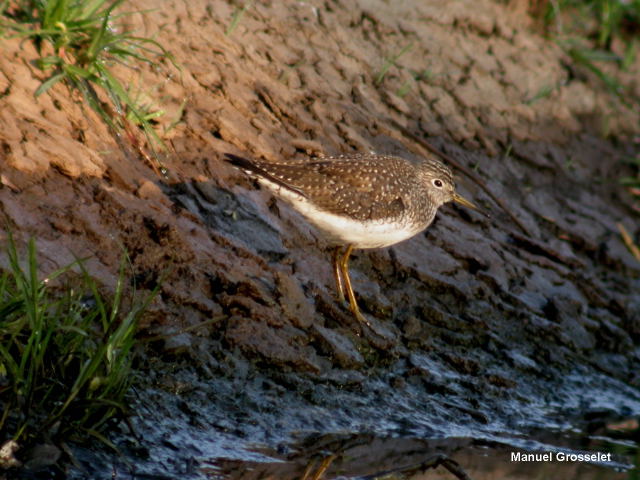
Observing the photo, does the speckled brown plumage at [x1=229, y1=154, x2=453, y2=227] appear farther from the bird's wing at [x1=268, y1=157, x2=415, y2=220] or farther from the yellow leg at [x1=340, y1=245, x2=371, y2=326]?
the yellow leg at [x1=340, y1=245, x2=371, y2=326]

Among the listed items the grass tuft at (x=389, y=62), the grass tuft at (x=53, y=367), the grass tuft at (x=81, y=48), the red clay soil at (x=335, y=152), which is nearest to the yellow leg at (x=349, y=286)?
the red clay soil at (x=335, y=152)

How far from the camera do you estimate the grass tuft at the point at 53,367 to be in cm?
450

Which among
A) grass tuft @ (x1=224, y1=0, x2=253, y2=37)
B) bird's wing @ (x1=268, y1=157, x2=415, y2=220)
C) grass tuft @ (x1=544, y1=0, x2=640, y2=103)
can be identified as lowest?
bird's wing @ (x1=268, y1=157, x2=415, y2=220)

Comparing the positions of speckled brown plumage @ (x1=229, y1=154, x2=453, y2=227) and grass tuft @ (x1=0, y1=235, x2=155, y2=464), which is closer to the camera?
grass tuft @ (x1=0, y1=235, x2=155, y2=464)

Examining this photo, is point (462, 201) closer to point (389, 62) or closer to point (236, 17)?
point (389, 62)

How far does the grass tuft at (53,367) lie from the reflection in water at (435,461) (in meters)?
0.72

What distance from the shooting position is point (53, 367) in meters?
4.69

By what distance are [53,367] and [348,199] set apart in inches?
108

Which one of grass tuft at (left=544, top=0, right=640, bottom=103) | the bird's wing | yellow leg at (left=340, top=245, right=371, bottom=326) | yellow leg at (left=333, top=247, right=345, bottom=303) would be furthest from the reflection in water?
grass tuft at (left=544, top=0, right=640, bottom=103)

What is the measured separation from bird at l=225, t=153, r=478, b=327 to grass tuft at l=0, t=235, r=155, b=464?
199cm

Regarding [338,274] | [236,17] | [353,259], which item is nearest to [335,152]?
[353,259]

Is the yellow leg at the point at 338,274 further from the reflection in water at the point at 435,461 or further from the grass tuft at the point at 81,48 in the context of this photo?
the grass tuft at the point at 81,48

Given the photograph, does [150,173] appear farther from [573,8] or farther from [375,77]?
[573,8]

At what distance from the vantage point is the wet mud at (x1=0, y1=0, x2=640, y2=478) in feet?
18.3
